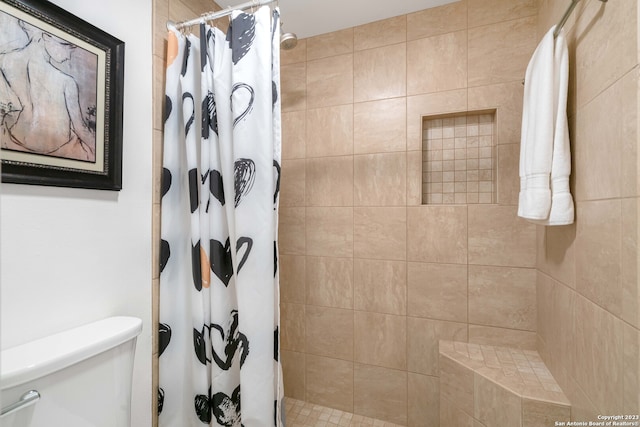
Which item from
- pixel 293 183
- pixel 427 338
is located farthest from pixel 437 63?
pixel 427 338

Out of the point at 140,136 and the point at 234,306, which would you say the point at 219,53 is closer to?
the point at 140,136

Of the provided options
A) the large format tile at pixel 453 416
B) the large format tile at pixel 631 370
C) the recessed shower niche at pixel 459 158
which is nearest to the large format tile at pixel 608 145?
the large format tile at pixel 631 370

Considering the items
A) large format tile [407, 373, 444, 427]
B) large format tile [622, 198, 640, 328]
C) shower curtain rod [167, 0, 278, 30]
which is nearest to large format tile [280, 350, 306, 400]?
large format tile [407, 373, 444, 427]

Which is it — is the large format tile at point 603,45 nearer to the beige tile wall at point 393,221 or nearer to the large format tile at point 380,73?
the beige tile wall at point 393,221

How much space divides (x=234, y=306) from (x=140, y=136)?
78cm

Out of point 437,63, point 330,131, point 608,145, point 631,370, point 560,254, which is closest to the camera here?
point 631,370

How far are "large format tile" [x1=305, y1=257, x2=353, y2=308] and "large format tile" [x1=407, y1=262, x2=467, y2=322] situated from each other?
0.35 meters

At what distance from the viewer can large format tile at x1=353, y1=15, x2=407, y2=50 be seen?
158 cm

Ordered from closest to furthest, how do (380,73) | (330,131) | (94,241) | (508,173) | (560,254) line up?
(94,241)
(560,254)
(508,173)
(380,73)
(330,131)

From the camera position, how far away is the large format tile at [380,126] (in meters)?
1.58

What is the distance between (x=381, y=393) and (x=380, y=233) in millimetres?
925

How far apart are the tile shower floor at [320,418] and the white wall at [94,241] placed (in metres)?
0.84

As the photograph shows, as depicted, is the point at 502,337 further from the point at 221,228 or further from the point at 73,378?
the point at 73,378

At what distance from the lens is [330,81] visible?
172cm
